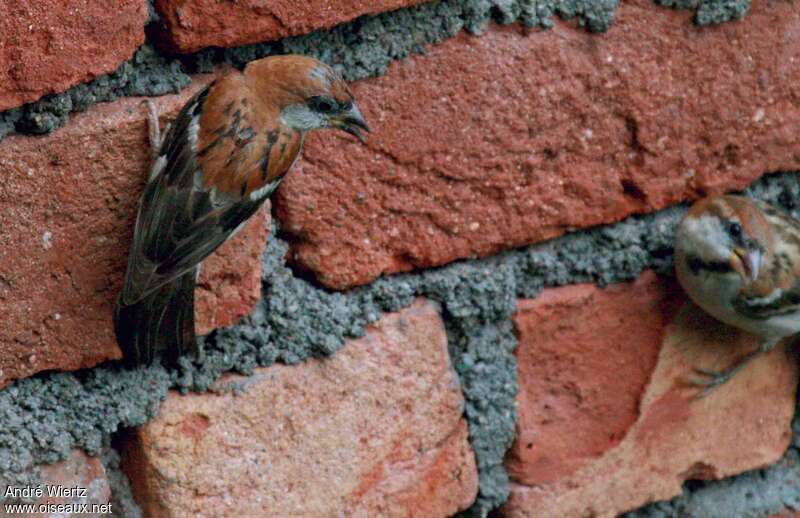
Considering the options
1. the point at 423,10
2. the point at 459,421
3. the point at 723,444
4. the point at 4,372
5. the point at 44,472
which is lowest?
the point at 723,444

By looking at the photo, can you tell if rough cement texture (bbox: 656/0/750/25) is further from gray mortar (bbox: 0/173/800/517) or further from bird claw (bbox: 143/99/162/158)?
bird claw (bbox: 143/99/162/158)

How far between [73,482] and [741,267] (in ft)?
3.99

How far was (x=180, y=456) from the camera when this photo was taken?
167cm

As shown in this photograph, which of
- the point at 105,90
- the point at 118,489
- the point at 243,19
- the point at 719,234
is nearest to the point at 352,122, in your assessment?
the point at 243,19

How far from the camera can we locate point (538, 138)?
5.98ft

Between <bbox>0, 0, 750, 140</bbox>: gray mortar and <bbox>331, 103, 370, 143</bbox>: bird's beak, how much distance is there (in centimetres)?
7

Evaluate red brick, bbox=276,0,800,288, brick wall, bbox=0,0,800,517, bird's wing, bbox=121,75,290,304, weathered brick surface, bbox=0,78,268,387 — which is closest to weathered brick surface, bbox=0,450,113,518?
brick wall, bbox=0,0,800,517

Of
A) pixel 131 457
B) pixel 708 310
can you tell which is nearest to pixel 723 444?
pixel 708 310

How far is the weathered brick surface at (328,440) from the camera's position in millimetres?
1671

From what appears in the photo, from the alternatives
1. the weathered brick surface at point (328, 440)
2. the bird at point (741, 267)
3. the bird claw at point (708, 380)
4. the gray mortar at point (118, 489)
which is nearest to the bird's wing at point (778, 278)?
the bird at point (741, 267)

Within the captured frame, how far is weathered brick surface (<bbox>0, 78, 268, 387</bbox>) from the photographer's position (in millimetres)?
1481

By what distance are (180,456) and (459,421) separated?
0.44 meters

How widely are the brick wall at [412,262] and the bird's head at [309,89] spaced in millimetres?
41

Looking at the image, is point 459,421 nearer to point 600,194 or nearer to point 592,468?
point 592,468
